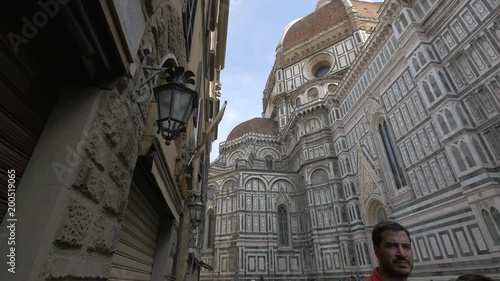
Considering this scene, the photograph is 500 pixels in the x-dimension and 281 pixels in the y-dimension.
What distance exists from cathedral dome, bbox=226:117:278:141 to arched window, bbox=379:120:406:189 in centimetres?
1490

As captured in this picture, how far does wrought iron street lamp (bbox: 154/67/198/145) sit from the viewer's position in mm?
2152

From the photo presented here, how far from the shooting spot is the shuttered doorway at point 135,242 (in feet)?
7.93

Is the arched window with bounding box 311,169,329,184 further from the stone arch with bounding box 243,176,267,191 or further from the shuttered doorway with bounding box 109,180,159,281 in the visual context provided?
the shuttered doorway with bounding box 109,180,159,281

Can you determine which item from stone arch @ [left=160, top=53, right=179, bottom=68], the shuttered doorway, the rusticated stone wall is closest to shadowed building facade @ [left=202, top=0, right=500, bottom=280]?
the shuttered doorway

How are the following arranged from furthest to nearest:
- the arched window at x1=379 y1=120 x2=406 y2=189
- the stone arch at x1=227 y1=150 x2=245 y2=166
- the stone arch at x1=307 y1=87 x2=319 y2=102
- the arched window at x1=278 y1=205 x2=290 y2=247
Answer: the stone arch at x1=227 y1=150 x2=245 y2=166 → the stone arch at x1=307 y1=87 x2=319 y2=102 → the arched window at x1=278 y1=205 x2=290 y2=247 → the arched window at x1=379 y1=120 x2=406 y2=189

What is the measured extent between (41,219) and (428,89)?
45.6 feet

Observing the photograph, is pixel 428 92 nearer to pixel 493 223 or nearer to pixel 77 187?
pixel 493 223

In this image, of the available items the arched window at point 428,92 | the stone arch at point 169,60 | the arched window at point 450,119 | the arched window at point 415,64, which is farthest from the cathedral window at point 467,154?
the stone arch at point 169,60

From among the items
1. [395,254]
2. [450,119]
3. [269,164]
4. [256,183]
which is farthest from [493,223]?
[269,164]

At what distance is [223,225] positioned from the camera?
72.1ft

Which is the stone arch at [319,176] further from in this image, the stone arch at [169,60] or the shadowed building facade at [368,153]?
the stone arch at [169,60]

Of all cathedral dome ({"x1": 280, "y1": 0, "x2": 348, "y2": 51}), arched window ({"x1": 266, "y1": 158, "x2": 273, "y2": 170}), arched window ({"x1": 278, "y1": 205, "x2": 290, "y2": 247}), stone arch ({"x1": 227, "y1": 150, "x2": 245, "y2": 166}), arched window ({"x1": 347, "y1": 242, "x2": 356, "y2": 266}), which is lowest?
arched window ({"x1": 347, "y1": 242, "x2": 356, "y2": 266})

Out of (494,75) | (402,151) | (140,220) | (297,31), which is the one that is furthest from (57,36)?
(297,31)

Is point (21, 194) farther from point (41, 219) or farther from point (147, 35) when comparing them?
point (147, 35)
